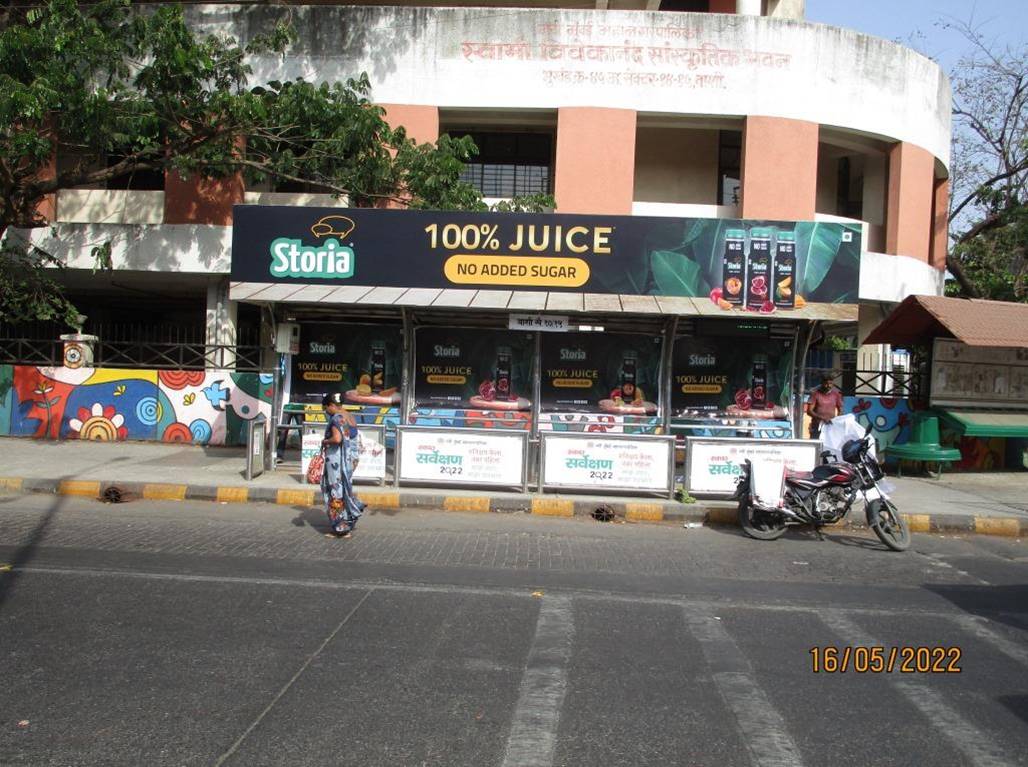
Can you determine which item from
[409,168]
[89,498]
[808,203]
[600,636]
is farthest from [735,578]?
[808,203]

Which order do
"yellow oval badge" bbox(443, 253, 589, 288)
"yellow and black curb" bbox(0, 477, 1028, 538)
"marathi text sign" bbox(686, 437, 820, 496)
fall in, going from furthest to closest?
"yellow oval badge" bbox(443, 253, 589, 288) < "marathi text sign" bbox(686, 437, 820, 496) < "yellow and black curb" bbox(0, 477, 1028, 538)

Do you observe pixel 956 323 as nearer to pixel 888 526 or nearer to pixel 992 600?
pixel 888 526

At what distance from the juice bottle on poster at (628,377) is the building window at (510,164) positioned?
26.3 feet

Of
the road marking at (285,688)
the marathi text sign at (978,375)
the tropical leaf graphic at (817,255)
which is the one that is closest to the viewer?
the road marking at (285,688)

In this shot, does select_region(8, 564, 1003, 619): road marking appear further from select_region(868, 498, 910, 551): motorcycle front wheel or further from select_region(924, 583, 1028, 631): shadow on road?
select_region(868, 498, 910, 551): motorcycle front wheel

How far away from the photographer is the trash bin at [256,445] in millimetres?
11875

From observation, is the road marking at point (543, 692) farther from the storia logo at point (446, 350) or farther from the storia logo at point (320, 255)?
the storia logo at point (320, 255)

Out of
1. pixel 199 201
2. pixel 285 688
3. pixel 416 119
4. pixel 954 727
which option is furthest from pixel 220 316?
pixel 954 727

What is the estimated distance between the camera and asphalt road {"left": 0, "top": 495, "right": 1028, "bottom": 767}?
13.2 ft

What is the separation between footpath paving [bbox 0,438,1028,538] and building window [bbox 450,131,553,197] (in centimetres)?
962

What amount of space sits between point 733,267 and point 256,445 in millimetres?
7336

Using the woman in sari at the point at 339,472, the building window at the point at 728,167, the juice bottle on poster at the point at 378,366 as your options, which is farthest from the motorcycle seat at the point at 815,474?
the building window at the point at 728,167

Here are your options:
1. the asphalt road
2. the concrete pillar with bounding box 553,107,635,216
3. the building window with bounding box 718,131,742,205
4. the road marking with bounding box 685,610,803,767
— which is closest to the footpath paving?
the asphalt road
